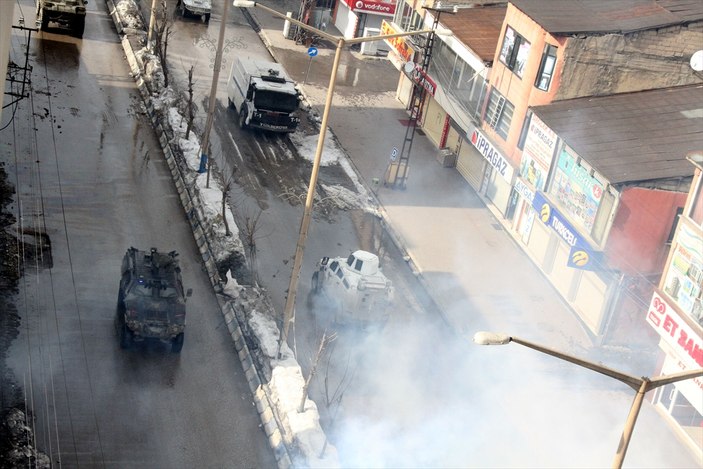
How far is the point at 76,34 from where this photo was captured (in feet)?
197

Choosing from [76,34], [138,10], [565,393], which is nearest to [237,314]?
[565,393]

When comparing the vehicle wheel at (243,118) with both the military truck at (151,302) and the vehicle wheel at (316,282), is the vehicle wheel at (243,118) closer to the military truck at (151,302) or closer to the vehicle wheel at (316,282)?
the vehicle wheel at (316,282)

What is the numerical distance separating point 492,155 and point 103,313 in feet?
66.2

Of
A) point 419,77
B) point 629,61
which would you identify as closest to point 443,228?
point 629,61

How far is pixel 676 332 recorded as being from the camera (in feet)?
111

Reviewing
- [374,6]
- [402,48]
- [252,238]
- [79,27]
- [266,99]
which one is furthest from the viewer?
[374,6]

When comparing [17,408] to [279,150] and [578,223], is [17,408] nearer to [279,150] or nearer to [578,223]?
[578,223]

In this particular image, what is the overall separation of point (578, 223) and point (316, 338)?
451 inches

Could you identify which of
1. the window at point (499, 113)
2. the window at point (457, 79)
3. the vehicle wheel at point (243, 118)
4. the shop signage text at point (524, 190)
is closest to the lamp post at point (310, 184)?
the shop signage text at point (524, 190)

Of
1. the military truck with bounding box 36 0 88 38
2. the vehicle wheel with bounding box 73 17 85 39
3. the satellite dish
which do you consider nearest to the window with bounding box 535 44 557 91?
the satellite dish

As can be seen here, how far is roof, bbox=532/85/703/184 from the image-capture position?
38.7 meters

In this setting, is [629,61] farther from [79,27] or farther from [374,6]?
[79,27]

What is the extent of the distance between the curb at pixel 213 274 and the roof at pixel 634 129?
1428cm

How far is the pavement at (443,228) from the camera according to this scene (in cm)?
4000
